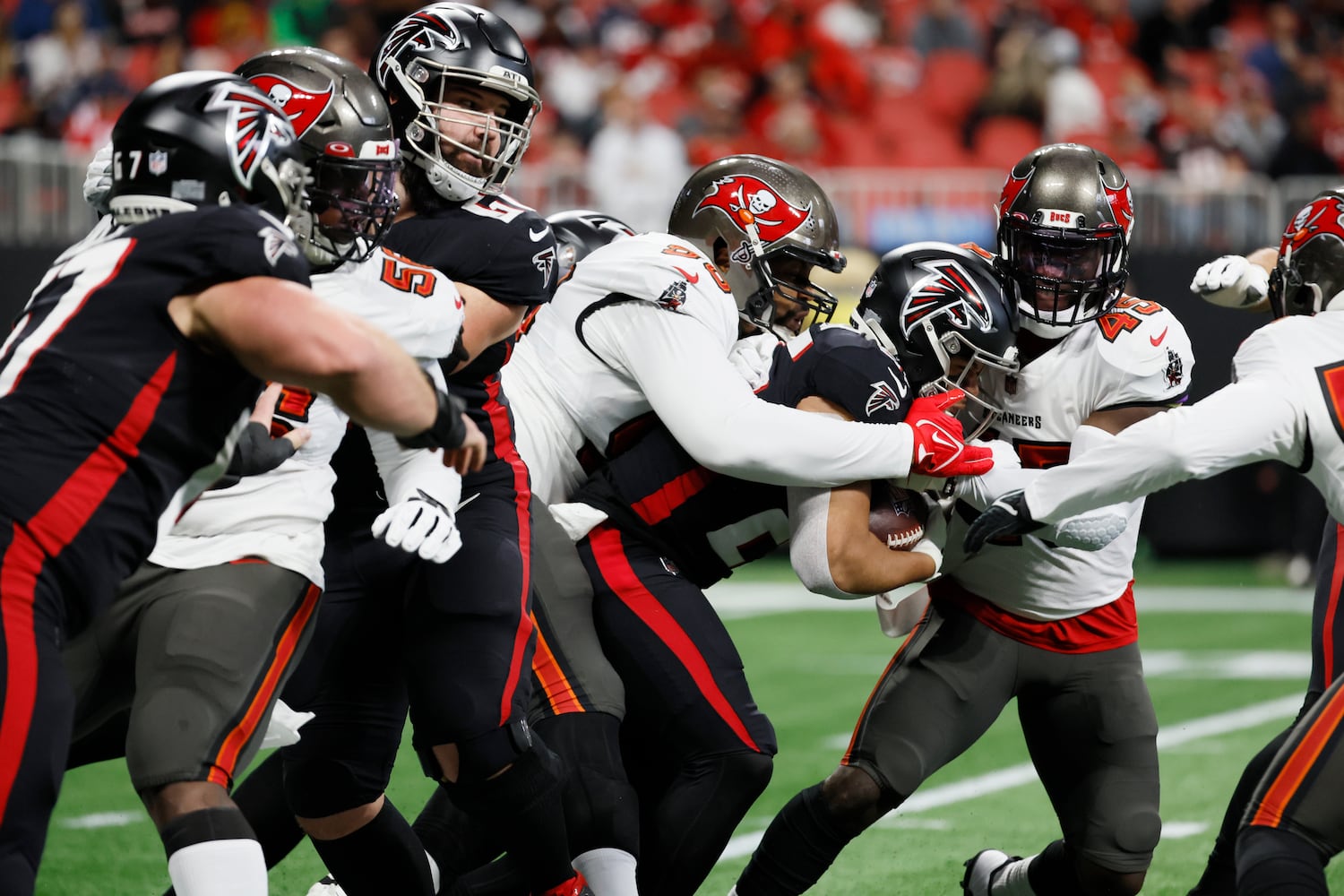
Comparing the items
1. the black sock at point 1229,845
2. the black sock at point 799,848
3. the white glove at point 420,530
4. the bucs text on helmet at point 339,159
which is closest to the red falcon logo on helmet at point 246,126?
the bucs text on helmet at point 339,159

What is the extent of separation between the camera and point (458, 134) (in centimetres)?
403

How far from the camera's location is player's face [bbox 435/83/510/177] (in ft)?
13.2

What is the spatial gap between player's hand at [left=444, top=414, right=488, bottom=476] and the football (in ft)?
3.52

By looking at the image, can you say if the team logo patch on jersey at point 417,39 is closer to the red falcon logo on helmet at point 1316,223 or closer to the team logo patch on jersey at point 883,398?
the team logo patch on jersey at point 883,398

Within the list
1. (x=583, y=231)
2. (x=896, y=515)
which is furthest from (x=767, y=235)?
(x=583, y=231)

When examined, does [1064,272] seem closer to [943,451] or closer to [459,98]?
[943,451]

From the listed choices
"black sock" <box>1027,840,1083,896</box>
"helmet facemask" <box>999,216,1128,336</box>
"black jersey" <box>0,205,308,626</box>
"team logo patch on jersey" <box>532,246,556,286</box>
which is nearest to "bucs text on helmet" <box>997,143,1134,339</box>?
"helmet facemask" <box>999,216,1128,336</box>

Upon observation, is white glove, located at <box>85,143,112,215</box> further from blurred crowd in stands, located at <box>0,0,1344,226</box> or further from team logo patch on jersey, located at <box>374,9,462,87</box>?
blurred crowd in stands, located at <box>0,0,1344,226</box>

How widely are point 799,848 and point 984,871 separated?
2.19ft

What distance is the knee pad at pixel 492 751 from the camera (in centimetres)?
359

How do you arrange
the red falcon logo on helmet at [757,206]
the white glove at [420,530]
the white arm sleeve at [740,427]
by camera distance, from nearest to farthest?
the white glove at [420,530], the white arm sleeve at [740,427], the red falcon logo on helmet at [757,206]

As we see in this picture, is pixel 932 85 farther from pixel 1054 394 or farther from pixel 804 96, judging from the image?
pixel 1054 394

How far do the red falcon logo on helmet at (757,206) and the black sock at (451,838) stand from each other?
160cm

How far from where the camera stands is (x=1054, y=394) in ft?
13.6
